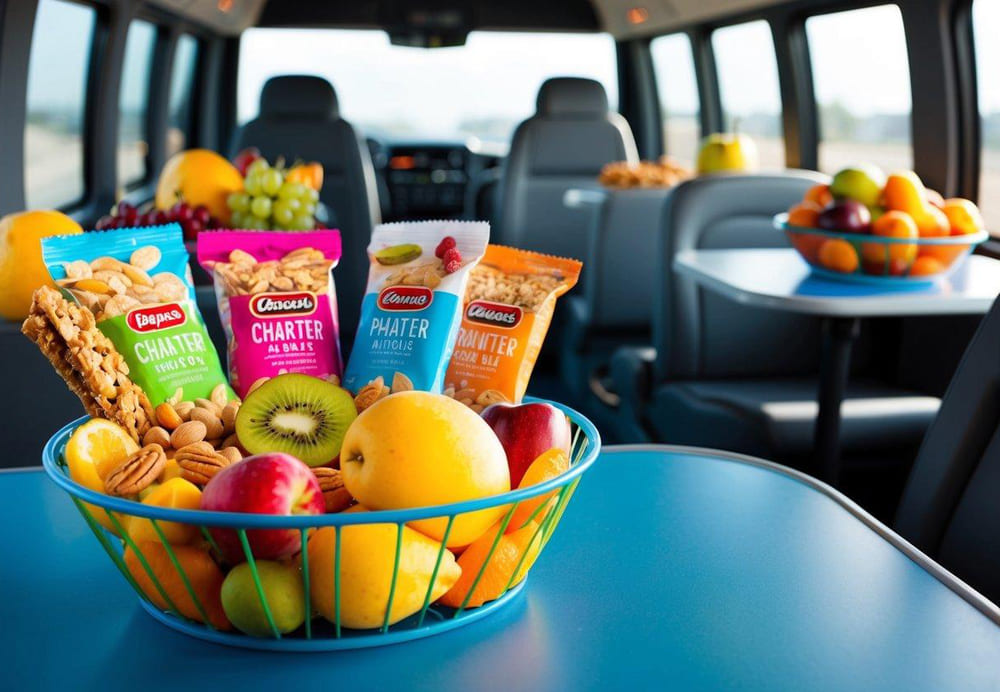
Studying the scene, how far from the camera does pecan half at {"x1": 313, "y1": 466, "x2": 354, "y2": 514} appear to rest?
634mm

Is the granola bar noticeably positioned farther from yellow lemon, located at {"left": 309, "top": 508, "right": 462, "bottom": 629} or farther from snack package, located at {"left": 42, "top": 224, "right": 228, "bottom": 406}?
yellow lemon, located at {"left": 309, "top": 508, "right": 462, "bottom": 629}

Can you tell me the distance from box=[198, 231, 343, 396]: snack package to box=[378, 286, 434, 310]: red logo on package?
0.18 feet

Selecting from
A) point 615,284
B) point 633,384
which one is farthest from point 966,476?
point 615,284

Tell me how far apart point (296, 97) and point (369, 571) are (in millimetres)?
3141

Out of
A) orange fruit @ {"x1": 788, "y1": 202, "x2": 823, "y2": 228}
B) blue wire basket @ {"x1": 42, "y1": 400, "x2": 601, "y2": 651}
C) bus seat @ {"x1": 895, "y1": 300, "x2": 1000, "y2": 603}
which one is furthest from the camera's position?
orange fruit @ {"x1": 788, "y1": 202, "x2": 823, "y2": 228}

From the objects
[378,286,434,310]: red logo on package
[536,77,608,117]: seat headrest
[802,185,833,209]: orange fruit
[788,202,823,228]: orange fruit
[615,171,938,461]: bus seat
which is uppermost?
[536,77,608,117]: seat headrest

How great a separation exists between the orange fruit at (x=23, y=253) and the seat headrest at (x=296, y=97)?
6.96 ft

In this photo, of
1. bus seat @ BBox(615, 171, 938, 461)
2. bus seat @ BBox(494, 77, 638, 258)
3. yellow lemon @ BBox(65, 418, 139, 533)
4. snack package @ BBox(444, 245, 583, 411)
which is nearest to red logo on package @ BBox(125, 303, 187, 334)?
yellow lemon @ BBox(65, 418, 139, 533)

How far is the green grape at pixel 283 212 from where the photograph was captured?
2.11m

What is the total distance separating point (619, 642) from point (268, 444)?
263 mm

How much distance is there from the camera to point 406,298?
2.61 ft

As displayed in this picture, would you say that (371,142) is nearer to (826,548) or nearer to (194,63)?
(194,63)

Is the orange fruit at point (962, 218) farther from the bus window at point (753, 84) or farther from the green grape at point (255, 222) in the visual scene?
the bus window at point (753, 84)

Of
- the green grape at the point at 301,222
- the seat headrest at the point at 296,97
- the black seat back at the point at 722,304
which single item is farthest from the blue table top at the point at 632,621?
the seat headrest at the point at 296,97
